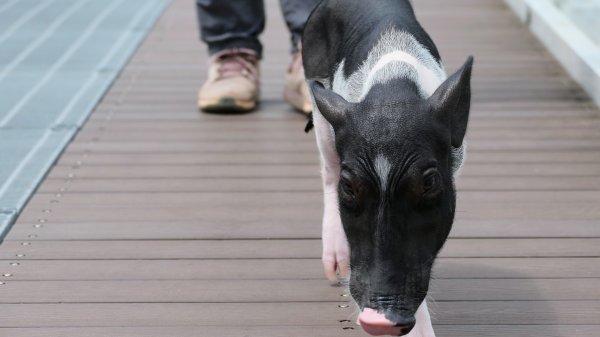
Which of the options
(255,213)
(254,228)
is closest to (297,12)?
(255,213)

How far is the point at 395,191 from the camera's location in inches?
102

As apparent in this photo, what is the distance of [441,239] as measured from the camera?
2750mm

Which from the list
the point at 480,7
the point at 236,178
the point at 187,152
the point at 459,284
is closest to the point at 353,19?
the point at 459,284

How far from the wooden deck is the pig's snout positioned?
2.60 ft

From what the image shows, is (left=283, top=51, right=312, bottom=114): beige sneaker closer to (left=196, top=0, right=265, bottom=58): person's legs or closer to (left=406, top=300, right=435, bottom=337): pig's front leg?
(left=196, top=0, right=265, bottom=58): person's legs

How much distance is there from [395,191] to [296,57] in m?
3.26

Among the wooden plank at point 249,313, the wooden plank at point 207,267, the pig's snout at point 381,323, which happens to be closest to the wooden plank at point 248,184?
the wooden plank at point 207,267

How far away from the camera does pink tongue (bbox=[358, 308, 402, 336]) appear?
252cm

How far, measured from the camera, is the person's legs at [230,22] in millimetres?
5875

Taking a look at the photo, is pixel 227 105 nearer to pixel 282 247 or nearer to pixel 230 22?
pixel 230 22

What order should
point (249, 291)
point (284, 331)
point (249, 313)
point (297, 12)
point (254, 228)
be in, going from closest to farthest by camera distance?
point (284, 331)
point (249, 313)
point (249, 291)
point (254, 228)
point (297, 12)

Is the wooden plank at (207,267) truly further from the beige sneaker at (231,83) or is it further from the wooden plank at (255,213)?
the beige sneaker at (231,83)

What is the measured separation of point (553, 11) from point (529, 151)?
2.26 meters

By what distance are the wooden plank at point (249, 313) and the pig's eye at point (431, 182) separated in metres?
0.84
